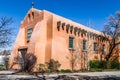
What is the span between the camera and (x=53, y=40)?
97.9 ft

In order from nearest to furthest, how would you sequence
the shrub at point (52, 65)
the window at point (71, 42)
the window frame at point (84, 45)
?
1. the shrub at point (52, 65)
2. the window at point (71, 42)
3. the window frame at point (84, 45)

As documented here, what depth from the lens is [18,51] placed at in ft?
111

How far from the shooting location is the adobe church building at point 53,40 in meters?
29.6

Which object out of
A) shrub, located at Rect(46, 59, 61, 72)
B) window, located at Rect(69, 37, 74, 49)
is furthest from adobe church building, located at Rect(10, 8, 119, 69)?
shrub, located at Rect(46, 59, 61, 72)

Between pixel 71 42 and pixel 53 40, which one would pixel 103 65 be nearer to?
pixel 71 42

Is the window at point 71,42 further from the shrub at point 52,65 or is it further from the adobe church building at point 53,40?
the shrub at point 52,65

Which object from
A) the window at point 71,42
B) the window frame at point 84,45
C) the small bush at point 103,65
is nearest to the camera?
the window at point 71,42

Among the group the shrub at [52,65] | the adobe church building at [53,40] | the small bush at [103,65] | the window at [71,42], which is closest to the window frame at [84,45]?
the adobe church building at [53,40]

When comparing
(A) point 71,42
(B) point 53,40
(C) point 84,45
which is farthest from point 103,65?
(B) point 53,40

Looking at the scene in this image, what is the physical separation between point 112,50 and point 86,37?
8.50m

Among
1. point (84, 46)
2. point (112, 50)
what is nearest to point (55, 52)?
point (84, 46)

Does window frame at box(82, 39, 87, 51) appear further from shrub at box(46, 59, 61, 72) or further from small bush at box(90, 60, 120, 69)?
shrub at box(46, 59, 61, 72)

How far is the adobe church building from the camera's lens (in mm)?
29641

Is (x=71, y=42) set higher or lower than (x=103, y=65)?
higher
